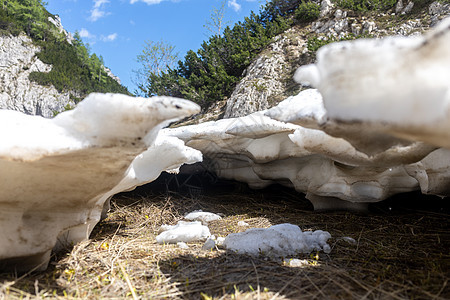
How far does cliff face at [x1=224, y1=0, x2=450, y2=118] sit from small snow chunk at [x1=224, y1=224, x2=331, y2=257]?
581 centimetres

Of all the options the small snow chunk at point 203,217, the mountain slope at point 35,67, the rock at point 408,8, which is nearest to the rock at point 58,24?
the mountain slope at point 35,67

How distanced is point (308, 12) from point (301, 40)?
1.27 m

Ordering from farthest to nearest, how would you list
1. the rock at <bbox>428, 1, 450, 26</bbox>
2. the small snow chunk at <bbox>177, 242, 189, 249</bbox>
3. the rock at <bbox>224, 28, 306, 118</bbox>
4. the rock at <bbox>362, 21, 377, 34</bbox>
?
the rock at <bbox>362, 21, 377, 34</bbox> < the rock at <bbox>224, 28, 306, 118</bbox> < the rock at <bbox>428, 1, 450, 26</bbox> < the small snow chunk at <bbox>177, 242, 189, 249</bbox>

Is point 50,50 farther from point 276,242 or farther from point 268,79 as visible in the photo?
point 276,242

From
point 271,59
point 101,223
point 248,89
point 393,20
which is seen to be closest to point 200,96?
point 248,89

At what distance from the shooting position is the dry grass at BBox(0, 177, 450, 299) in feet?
4.03

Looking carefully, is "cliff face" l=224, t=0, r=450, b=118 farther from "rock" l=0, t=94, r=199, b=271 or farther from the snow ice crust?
"rock" l=0, t=94, r=199, b=271

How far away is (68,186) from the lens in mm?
1500

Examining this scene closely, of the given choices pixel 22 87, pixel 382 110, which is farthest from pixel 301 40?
pixel 22 87

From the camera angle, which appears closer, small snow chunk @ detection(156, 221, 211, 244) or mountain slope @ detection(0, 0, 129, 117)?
small snow chunk @ detection(156, 221, 211, 244)

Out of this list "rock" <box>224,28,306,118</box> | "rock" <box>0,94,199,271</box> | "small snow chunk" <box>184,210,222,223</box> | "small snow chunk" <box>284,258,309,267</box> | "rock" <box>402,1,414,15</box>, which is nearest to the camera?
"rock" <box>0,94,199,271</box>

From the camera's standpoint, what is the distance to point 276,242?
1.78 m

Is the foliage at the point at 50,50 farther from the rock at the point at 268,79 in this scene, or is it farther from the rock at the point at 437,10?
the rock at the point at 437,10

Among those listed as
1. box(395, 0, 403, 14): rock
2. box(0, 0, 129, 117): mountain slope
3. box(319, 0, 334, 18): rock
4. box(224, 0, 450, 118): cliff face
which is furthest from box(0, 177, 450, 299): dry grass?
box(0, 0, 129, 117): mountain slope
